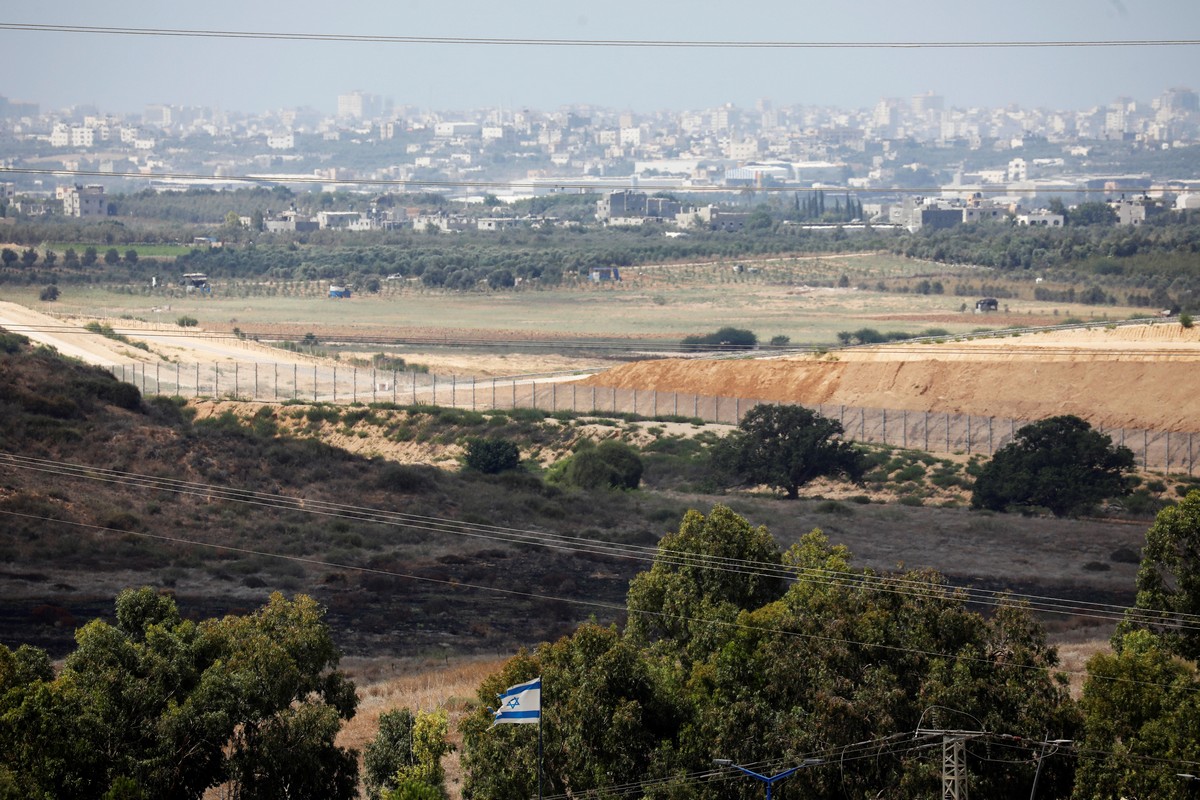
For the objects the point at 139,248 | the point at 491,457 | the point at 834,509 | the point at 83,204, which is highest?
the point at 83,204

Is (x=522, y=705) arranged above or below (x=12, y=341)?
above

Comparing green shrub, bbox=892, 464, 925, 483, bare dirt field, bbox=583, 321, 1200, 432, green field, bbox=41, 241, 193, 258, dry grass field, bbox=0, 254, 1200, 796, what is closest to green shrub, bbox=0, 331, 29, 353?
dry grass field, bbox=0, 254, 1200, 796

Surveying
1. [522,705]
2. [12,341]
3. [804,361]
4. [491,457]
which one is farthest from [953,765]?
[12,341]

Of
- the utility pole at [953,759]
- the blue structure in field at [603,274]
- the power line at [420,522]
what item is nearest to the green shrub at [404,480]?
the power line at [420,522]

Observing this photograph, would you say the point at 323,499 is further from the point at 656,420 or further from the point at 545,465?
the point at 656,420

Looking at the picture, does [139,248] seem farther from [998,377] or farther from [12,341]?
[998,377]

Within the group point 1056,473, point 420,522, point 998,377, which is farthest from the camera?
point 998,377
